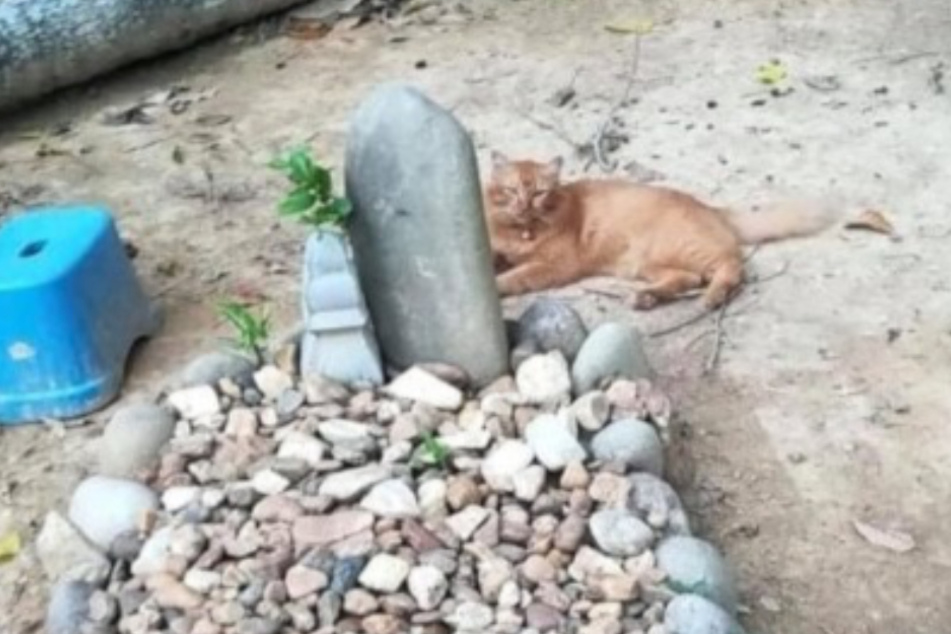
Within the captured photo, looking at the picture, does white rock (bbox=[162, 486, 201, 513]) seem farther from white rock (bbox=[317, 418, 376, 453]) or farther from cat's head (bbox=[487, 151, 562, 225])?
cat's head (bbox=[487, 151, 562, 225])

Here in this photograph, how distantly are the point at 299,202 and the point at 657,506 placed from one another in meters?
0.77

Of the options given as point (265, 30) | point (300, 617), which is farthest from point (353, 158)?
point (265, 30)

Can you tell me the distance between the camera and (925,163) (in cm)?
418

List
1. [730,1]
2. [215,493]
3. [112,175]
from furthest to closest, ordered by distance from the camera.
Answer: [730,1] < [112,175] < [215,493]

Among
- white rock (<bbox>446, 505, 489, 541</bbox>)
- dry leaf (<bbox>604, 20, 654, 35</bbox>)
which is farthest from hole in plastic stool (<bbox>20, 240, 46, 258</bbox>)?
dry leaf (<bbox>604, 20, 654, 35</bbox>)

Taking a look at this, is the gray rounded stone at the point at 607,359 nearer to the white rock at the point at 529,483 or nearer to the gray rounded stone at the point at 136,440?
the white rock at the point at 529,483

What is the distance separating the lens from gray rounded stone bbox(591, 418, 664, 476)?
279 cm

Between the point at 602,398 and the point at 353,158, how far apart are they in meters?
0.58

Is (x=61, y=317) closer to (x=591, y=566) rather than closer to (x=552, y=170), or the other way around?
(x=552, y=170)

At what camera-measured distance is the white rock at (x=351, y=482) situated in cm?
268

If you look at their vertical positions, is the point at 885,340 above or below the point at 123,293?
below

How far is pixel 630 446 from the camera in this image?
279 centimetres

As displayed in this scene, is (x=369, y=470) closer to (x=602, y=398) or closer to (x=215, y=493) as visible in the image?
(x=215, y=493)

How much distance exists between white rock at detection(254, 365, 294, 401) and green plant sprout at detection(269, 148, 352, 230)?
0.88 ft
